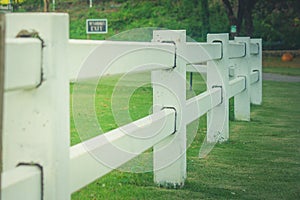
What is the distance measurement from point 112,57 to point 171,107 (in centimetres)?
145

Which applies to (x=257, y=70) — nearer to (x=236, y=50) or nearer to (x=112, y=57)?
(x=236, y=50)

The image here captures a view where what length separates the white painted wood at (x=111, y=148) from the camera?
2403 millimetres

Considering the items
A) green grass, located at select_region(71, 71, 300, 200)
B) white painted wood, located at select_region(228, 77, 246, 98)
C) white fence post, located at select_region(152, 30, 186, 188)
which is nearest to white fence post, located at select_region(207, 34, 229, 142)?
green grass, located at select_region(71, 71, 300, 200)

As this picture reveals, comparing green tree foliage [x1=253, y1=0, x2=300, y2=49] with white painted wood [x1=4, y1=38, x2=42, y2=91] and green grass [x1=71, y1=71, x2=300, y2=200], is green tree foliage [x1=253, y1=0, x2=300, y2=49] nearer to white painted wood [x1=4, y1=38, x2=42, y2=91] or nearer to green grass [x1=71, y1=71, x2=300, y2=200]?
green grass [x1=71, y1=71, x2=300, y2=200]

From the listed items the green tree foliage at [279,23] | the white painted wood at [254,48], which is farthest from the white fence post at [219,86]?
the green tree foliage at [279,23]

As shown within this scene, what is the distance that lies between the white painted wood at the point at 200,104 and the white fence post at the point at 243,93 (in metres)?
2.15

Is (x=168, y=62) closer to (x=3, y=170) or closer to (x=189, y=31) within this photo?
(x=3, y=170)

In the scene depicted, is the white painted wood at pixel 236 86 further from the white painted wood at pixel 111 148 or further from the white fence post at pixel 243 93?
the white painted wood at pixel 111 148

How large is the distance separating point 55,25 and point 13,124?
12.6 inches

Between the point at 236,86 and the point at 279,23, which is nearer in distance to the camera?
the point at 236,86

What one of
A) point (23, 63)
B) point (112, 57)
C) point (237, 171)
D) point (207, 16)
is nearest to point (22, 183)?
point (23, 63)

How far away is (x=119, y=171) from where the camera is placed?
15.8 feet

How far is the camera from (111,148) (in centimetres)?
277

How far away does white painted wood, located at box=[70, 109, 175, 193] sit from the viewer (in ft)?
7.88
